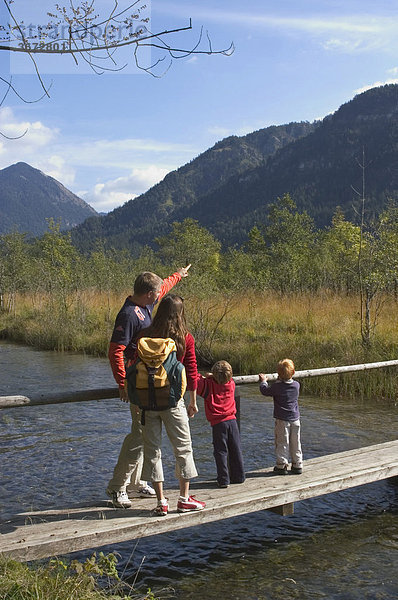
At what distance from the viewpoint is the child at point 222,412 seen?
529cm

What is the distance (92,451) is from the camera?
8.75 metres

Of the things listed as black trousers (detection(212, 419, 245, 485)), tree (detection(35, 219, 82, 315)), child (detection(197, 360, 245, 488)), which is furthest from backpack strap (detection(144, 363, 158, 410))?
tree (detection(35, 219, 82, 315))

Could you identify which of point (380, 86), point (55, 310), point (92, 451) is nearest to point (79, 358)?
point (55, 310)

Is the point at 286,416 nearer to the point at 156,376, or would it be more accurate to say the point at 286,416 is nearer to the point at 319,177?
the point at 156,376

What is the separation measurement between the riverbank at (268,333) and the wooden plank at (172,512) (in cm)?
634

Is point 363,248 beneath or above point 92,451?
above

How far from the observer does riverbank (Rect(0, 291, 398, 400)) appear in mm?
12812

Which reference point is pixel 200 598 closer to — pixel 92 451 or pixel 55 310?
pixel 92 451

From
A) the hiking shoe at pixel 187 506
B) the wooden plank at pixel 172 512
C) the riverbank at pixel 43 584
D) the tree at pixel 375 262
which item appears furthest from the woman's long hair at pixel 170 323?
the tree at pixel 375 262

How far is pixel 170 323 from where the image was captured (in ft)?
15.4

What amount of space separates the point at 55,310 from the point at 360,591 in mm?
19819

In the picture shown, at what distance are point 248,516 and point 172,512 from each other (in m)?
1.83

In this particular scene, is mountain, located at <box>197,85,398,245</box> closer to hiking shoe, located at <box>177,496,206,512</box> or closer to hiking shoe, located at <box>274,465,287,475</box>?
hiking shoe, located at <box>274,465,287,475</box>

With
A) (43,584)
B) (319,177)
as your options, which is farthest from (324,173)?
(43,584)
